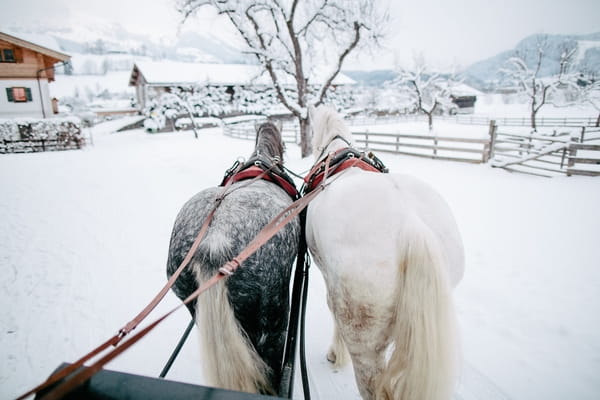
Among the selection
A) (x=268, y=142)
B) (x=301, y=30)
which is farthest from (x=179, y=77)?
(x=268, y=142)

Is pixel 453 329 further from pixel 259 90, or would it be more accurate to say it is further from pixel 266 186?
pixel 259 90

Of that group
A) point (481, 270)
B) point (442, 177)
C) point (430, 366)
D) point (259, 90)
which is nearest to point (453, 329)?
point (430, 366)

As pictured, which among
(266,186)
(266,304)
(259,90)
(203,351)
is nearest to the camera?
(203,351)

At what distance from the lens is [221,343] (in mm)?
1658

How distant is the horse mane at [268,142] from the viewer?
Answer: 329 cm

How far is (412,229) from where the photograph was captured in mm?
1491

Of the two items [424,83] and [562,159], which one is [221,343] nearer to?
[562,159]

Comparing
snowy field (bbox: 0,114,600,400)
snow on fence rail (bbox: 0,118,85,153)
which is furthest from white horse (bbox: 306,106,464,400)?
snow on fence rail (bbox: 0,118,85,153)

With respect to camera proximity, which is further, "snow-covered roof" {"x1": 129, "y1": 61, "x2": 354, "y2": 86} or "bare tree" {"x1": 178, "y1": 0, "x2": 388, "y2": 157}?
"snow-covered roof" {"x1": 129, "y1": 61, "x2": 354, "y2": 86}

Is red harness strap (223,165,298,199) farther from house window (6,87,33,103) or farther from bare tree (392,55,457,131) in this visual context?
bare tree (392,55,457,131)

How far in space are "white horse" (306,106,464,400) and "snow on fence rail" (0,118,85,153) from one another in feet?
65.0

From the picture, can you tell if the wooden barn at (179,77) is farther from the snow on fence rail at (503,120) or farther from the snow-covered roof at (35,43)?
the snow-covered roof at (35,43)

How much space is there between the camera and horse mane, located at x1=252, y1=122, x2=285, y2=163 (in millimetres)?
3288

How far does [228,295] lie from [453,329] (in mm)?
1269
